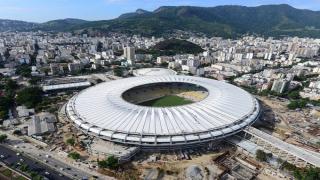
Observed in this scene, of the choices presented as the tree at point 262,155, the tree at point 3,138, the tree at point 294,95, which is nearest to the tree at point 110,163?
the tree at point 3,138

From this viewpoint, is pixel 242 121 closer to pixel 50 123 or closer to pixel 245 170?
pixel 245 170

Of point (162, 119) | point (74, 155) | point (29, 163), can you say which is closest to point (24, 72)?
point (29, 163)

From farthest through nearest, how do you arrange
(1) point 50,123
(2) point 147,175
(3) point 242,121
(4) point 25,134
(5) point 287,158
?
(1) point 50,123
(4) point 25,134
(3) point 242,121
(5) point 287,158
(2) point 147,175

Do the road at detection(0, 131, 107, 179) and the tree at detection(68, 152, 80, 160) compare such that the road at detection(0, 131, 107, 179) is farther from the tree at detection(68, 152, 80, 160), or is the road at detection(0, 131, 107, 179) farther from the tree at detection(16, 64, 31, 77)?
the tree at detection(16, 64, 31, 77)

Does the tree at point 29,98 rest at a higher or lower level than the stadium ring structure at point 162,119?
lower

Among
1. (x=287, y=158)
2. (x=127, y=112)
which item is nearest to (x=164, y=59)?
(x=127, y=112)

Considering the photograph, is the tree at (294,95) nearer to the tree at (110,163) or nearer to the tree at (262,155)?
the tree at (262,155)

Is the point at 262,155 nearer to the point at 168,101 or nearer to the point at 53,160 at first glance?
the point at 168,101
